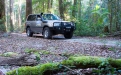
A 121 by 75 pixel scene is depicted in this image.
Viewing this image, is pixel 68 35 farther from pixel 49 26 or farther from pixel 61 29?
pixel 49 26

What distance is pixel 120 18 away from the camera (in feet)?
58.1

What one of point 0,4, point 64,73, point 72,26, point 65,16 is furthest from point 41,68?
point 65,16

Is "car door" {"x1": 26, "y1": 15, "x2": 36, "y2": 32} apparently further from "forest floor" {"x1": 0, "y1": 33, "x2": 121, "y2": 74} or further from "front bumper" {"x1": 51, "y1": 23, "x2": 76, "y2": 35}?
"forest floor" {"x1": 0, "y1": 33, "x2": 121, "y2": 74}

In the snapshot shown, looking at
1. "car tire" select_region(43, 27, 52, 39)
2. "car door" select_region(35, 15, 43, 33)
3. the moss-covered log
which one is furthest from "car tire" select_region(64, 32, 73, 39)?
the moss-covered log

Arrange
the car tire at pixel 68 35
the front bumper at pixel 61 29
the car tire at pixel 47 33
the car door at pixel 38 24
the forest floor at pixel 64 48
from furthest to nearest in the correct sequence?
the car door at pixel 38 24
the car tire at pixel 68 35
the car tire at pixel 47 33
the front bumper at pixel 61 29
the forest floor at pixel 64 48

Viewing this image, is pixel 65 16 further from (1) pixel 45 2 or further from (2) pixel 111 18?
(1) pixel 45 2

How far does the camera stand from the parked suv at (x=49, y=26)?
16.5m

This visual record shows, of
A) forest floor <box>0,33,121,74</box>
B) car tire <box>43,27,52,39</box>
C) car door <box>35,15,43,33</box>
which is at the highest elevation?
car door <box>35,15,43,33</box>

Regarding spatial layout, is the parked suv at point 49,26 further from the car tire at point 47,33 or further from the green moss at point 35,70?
the green moss at point 35,70

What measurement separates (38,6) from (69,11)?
35.6 ft

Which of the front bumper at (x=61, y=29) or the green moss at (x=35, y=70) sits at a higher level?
the front bumper at (x=61, y=29)

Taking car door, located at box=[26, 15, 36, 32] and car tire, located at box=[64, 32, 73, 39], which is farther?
car door, located at box=[26, 15, 36, 32]

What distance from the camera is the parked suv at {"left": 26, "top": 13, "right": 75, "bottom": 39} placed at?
54.1 feet

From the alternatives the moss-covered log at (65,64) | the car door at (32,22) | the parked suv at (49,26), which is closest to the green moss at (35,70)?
the moss-covered log at (65,64)
